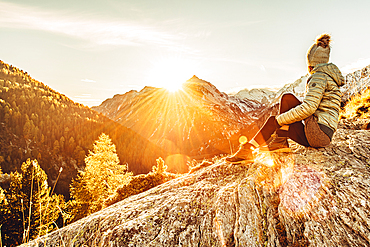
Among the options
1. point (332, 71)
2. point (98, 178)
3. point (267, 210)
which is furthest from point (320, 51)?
point (98, 178)

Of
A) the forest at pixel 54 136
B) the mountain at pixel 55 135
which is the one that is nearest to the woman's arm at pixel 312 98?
the forest at pixel 54 136

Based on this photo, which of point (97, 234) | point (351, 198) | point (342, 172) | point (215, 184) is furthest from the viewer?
point (215, 184)

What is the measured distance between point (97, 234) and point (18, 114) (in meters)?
177

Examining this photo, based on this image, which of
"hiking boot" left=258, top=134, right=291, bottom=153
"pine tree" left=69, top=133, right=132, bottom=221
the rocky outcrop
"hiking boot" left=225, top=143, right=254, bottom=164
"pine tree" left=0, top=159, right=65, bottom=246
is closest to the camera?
the rocky outcrop

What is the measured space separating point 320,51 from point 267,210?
4.31m

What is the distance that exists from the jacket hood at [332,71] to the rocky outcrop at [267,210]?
1.69m

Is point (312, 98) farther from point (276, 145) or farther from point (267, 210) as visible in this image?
point (267, 210)

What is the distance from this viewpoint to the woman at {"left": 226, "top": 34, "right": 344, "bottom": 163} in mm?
4426

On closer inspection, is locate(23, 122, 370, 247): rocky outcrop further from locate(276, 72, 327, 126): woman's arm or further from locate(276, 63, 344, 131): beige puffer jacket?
locate(276, 72, 327, 126): woman's arm

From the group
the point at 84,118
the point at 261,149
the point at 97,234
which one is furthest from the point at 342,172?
the point at 84,118

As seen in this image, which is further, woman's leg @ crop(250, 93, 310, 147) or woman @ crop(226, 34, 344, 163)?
woman's leg @ crop(250, 93, 310, 147)

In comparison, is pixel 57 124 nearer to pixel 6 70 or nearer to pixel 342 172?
pixel 6 70

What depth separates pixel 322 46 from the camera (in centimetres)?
471

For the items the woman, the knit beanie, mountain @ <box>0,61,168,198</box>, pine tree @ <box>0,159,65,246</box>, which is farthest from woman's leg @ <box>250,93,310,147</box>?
mountain @ <box>0,61,168,198</box>
